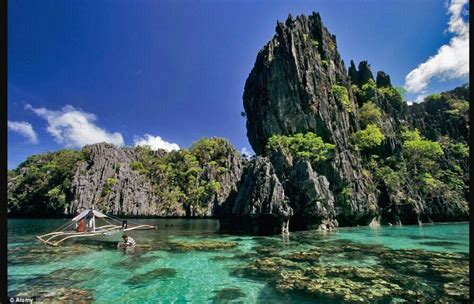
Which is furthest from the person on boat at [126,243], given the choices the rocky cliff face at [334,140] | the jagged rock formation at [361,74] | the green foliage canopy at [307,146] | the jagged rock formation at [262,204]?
the jagged rock formation at [361,74]

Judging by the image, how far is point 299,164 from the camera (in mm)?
34094

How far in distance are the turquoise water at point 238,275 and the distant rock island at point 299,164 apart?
13.3 m

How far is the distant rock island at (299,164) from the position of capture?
3338cm

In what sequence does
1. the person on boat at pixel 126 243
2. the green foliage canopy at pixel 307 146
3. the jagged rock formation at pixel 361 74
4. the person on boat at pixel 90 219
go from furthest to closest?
the jagged rock formation at pixel 361 74
the green foliage canopy at pixel 307 146
the person on boat at pixel 90 219
the person on boat at pixel 126 243

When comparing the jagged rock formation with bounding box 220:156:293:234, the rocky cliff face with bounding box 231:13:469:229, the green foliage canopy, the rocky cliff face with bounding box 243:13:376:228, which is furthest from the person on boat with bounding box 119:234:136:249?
the green foliage canopy

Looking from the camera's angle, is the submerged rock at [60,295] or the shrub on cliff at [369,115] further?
the shrub on cliff at [369,115]

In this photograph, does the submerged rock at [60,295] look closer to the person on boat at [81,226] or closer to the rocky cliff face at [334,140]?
the person on boat at [81,226]

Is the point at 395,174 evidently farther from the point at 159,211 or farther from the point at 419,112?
the point at 159,211

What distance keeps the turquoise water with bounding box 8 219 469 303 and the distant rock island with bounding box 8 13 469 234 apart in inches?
524

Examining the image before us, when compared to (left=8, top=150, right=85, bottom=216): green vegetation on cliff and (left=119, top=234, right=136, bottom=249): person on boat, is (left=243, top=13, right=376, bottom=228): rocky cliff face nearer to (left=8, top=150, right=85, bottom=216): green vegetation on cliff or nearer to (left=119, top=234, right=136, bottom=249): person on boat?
→ (left=119, top=234, right=136, bottom=249): person on boat

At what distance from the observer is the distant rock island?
109ft

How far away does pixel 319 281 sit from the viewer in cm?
1067

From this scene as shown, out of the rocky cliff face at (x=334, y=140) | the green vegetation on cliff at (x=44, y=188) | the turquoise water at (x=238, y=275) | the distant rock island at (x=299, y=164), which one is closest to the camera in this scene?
the turquoise water at (x=238, y=275)
